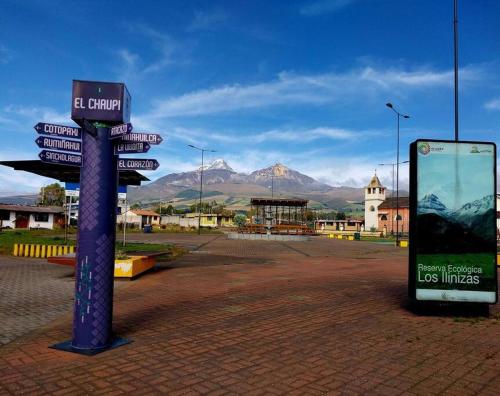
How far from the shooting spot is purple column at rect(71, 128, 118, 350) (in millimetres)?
5023

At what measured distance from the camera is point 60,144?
17.1 feet

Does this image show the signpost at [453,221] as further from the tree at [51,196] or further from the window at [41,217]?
the tree at [51,196]

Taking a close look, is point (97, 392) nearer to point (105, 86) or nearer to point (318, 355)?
point (318, 355)

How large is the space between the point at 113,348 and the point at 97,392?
1353 mm

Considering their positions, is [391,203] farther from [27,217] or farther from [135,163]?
[135,163]

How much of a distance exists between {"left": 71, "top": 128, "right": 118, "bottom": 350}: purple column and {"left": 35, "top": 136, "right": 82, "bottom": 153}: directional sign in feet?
0.72

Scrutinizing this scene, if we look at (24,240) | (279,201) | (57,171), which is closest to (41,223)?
(279,201)

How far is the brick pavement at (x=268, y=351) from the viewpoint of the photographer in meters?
4.06

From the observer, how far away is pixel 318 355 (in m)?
4.99

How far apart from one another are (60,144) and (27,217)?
62.4 metres

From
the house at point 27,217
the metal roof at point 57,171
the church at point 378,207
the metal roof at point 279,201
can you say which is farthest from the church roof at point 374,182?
the metal roof at point 57,171

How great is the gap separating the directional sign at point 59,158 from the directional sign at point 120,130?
21.5 inches

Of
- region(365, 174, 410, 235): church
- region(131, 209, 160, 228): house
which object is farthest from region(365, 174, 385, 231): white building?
region(131, 209, 160, 228): house

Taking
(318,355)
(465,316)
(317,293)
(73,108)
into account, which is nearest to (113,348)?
(318,355)
